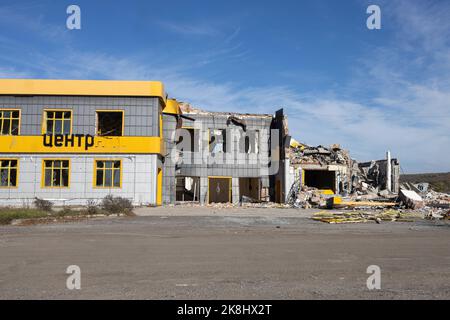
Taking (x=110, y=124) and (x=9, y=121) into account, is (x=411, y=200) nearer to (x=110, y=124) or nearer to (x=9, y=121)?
(x=110, y=124)

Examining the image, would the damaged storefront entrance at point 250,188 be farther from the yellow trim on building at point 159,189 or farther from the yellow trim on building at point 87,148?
the yellow trim on building at point 87,148

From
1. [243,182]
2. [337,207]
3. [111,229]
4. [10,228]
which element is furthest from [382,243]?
[243,182]

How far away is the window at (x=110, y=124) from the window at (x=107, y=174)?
287 cm

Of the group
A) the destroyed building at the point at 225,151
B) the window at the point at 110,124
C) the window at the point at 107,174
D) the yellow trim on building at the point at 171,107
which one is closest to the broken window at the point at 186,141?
the destroyed building at the point at 225,151

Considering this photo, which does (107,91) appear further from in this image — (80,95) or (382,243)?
(382,243)

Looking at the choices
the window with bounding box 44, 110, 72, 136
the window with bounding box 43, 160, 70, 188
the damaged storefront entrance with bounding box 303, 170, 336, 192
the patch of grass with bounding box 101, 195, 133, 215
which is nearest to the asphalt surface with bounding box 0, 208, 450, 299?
the patch of grass with bounding box 101, 195, 133, 215

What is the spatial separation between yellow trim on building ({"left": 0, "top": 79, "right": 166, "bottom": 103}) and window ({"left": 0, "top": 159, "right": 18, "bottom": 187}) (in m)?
4.48

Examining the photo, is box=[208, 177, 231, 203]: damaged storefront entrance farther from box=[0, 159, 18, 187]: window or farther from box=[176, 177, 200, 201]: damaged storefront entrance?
box=[0, 159, 18, 187]: window

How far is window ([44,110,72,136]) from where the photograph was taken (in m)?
28.1

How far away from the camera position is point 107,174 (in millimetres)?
27641

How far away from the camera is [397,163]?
1559 inches

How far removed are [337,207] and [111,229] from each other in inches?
658

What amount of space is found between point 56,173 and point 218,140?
11688 millimetres

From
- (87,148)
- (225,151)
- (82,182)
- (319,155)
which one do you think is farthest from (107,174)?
(319,155)
